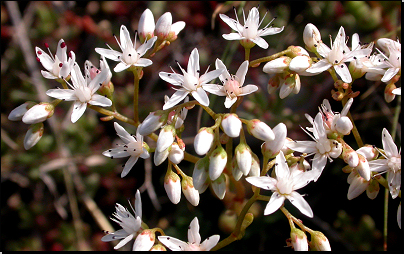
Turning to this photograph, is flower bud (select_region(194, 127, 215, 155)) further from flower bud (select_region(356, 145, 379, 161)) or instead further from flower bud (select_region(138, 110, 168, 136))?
flower bud (select_region(356, 145, 379, 161))

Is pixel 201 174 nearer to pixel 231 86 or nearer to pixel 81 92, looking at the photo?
pixel 231 86

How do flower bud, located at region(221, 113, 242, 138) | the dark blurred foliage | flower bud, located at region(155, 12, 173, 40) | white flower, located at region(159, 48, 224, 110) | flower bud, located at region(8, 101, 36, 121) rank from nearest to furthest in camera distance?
flower bud, located at region(221, 113, 242, 138)
white flower, located at region(159, 48, 224, 110)
flower bud, located at region(8, 101, 36, 121)
flower bud, located at region(155, 12, 173, 40)
the dark blurred foliage

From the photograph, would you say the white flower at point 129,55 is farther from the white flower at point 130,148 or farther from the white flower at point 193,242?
the white flower at point 193,242

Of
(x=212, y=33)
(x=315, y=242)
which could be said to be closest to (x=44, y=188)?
(x=212, y=33)

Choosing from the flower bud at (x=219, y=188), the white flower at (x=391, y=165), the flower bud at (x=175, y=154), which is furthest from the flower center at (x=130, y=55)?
the white flower at (x=391, y=165)

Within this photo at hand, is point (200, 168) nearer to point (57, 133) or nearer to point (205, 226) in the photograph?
point (205, 226)

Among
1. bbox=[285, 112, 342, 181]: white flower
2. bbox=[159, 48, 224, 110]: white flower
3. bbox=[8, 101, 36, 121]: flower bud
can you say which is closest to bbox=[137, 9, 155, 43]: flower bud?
bbox=[159, 48, 224, 110]: white flower

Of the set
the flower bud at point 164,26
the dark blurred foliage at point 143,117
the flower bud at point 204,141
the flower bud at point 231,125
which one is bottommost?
the dark blurred foliage at point 143,117
